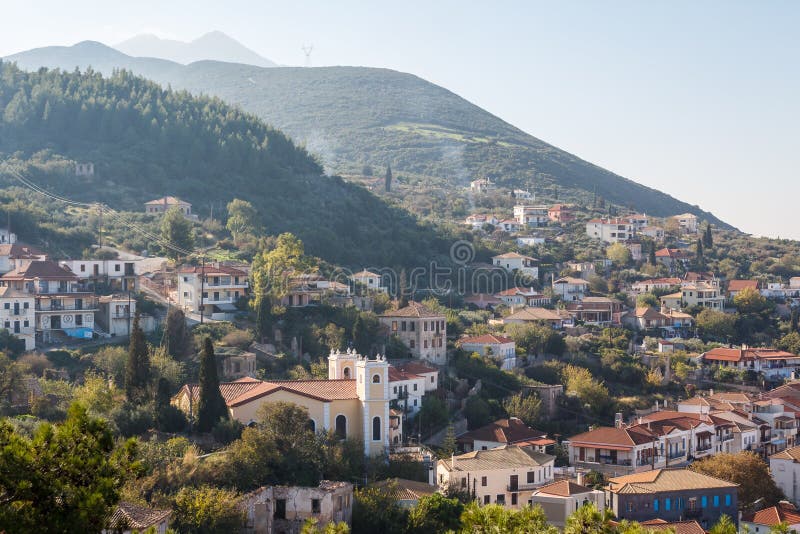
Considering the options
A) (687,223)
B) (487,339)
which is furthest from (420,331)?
(687,223)

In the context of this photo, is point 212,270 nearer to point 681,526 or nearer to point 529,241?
point 681,526

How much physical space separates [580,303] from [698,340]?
9.82 metres

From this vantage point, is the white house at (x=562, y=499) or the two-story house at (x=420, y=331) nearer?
the white house at (x=562, y=499)

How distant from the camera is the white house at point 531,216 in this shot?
111812mm

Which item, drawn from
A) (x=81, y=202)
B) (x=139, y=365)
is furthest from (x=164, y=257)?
(x=139, y=365)

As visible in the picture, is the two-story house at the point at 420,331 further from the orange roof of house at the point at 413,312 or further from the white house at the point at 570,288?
the white house at the point at 570,288

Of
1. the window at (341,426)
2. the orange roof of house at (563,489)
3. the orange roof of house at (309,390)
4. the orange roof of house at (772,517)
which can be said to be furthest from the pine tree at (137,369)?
the orange roof of house at (772,517)

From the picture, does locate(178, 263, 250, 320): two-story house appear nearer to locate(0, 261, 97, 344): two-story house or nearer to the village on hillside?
the village on hillside

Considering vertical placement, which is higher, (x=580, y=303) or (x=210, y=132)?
(x=210, y=132)

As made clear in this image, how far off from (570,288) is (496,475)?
44265mm

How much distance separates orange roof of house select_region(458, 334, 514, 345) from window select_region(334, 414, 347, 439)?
19.3m

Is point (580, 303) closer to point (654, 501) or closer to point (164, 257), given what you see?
point (164, 257)

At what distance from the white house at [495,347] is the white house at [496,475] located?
1585 centimetres

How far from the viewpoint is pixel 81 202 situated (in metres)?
83.5
